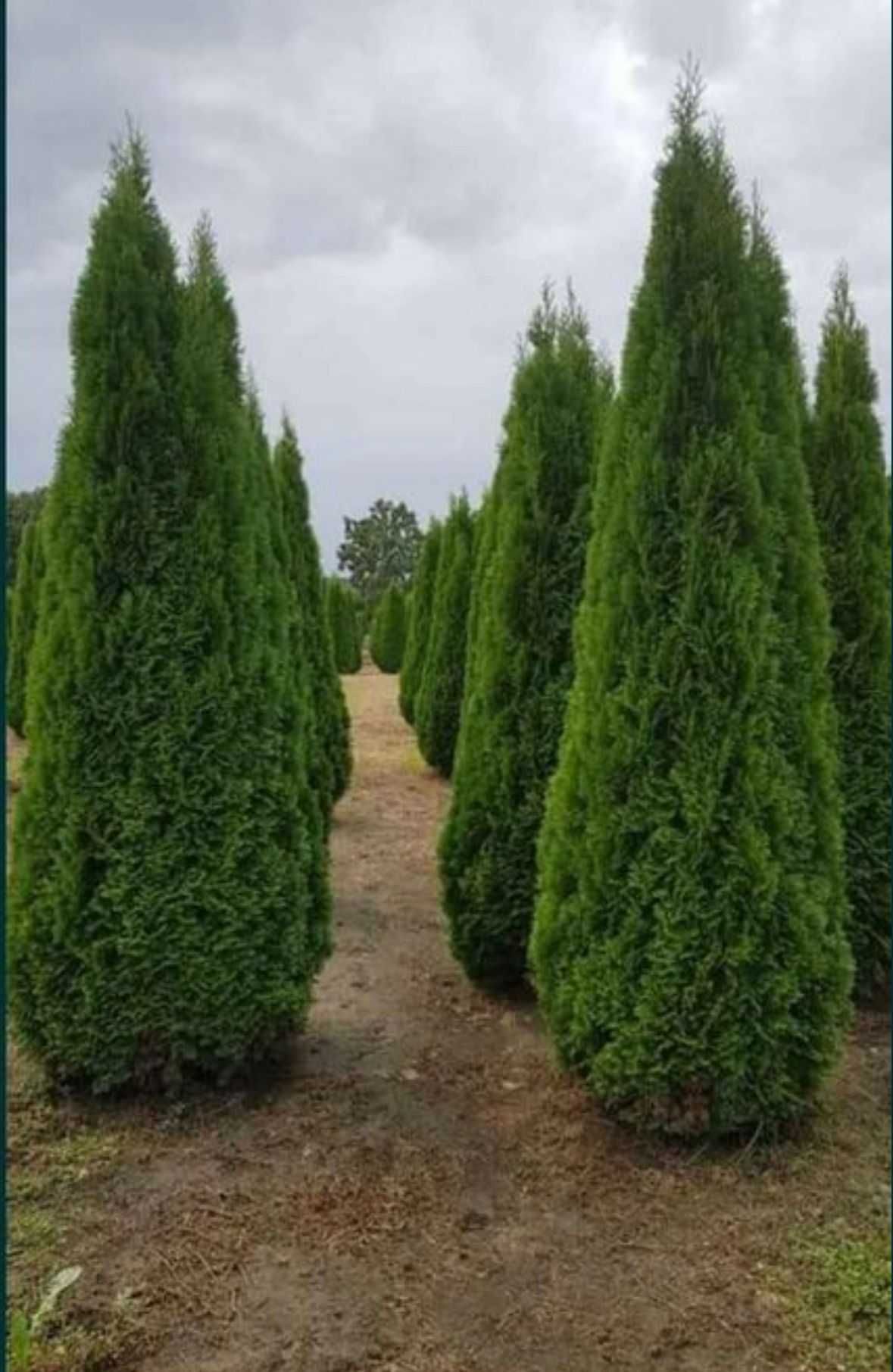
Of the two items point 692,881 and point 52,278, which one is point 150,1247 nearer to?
point 692,881

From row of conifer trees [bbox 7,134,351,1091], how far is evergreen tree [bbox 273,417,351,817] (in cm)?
397

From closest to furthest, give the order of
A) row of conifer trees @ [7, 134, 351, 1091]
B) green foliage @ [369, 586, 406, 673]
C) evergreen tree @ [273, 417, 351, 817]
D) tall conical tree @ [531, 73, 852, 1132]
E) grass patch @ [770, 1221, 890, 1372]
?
grass patch @ [770, 1221, 890, 1372] < tall conical tree @ [531, 73, 852, 1132] < row of conifer trees @ [7, 134, 351, 1091] < evergreen tree @ [273, 417, 351, 817] < green foliage @ [369, 586, 406, 673]

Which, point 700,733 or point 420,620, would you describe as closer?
point 700,733

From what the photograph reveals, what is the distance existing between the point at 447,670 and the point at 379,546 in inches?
1642

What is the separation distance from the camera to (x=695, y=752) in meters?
3.88

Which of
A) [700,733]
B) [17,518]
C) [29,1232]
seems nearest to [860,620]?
[700,733]

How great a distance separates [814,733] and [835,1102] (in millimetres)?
1561

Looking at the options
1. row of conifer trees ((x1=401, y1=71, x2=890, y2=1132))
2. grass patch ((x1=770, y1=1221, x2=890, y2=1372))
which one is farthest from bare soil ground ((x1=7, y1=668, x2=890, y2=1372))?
row of conifer trees ((x1=401, y1=71, x2=890, y2=1132))

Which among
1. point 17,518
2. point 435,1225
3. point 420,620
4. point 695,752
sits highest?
point 17,518

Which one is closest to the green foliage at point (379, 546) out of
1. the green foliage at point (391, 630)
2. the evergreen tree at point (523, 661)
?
the green foliage at point (391, 630)

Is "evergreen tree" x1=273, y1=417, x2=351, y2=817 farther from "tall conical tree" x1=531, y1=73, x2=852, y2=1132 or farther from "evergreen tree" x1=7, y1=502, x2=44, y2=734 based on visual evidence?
"evergreen tree" x1=7, y1=502, x2=44, y2=734

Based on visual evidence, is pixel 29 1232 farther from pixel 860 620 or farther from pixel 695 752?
pixel 860 620

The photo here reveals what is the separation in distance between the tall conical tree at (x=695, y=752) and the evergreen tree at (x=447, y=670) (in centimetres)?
784

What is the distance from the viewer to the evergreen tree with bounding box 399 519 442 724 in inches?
662
